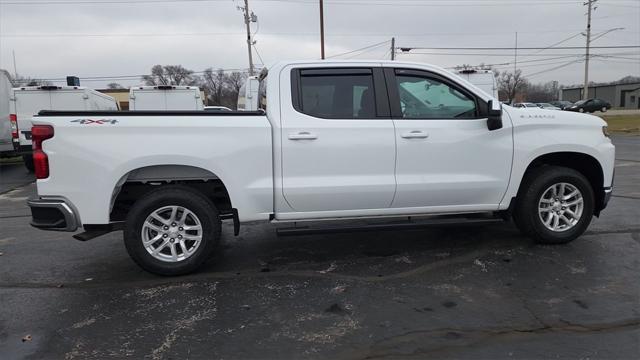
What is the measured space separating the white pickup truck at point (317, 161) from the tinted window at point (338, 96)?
1cm

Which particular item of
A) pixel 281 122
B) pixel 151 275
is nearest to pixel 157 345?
pixel 151 275

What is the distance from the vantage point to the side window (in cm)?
517

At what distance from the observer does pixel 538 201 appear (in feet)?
17.8

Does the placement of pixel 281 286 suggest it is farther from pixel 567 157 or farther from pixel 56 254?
Result: pixel 567 157

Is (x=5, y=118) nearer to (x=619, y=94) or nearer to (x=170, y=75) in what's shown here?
(x=170, y=75)

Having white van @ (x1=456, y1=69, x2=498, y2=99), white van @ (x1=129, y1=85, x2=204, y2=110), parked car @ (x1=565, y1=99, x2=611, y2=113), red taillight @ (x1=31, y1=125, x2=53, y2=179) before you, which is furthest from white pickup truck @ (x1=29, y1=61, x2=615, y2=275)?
parked car @ (x1=565, y1=99, x2=611, y2=113)

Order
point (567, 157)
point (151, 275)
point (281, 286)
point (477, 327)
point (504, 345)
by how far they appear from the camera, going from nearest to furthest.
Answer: point (504, 345) < point (477, 327) < point (281, 286) < point (151, 275) < point (567, 157)

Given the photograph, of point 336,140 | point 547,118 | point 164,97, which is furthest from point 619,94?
point 336,140

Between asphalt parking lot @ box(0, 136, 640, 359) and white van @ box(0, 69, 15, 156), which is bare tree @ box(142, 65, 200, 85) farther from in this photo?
asphalt parking lot @ box(0, 136, 640, 359)

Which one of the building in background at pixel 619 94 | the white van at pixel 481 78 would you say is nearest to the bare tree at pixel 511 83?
the building in background at pixel 619 94

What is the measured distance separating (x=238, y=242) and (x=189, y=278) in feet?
4.38

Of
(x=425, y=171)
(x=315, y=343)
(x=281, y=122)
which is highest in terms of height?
(x=281, y=122)

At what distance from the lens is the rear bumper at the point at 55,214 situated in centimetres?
454

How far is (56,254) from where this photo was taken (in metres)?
5.84
